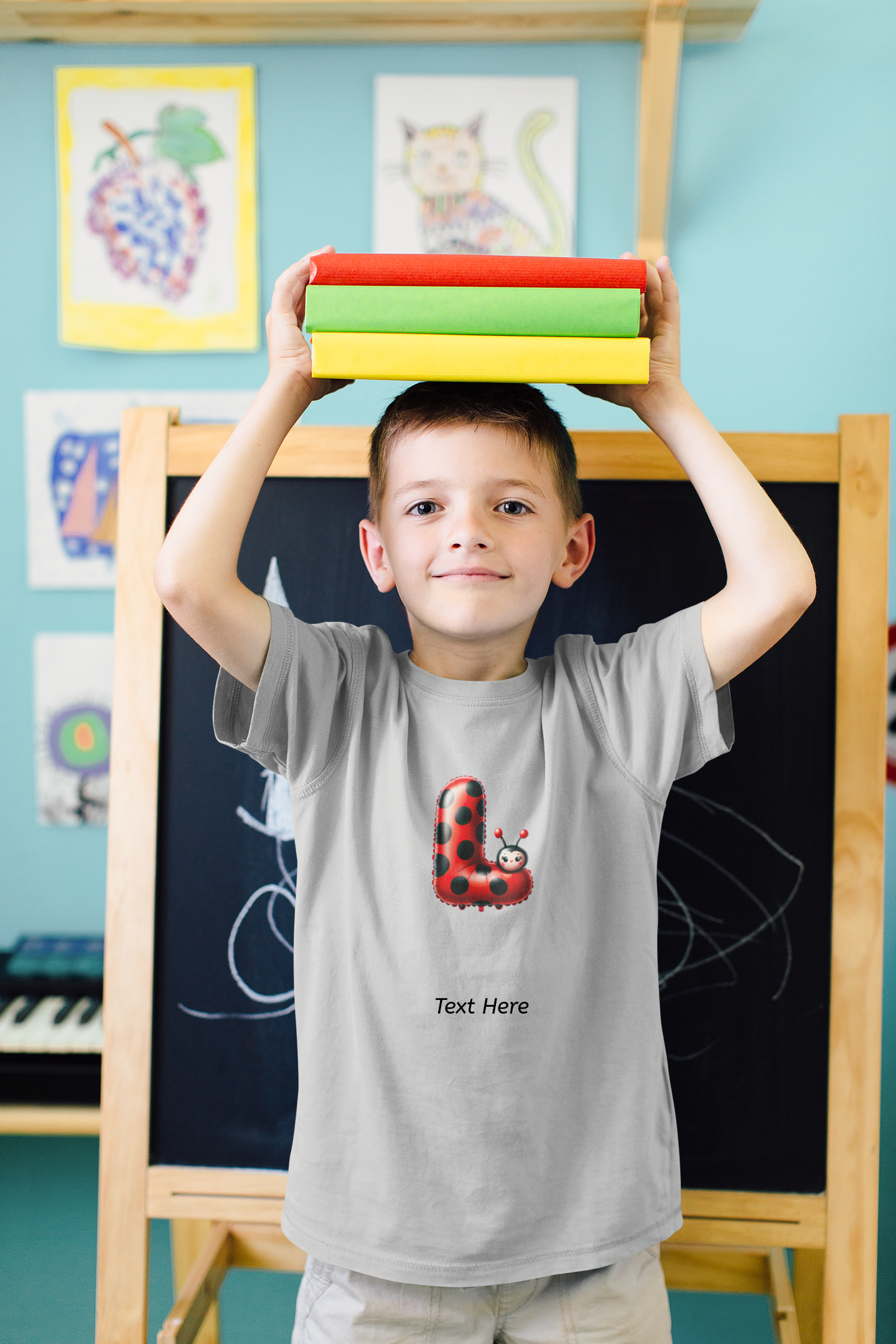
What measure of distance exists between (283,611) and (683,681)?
0.35 m

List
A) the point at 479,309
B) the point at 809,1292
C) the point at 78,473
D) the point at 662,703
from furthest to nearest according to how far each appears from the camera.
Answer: the point at 78,473 → the point at 809,1292 → the point at 662,703 → the point at 479,309

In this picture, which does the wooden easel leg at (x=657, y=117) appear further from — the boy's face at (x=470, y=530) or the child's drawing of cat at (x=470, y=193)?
the boy's face at (x=470, y=530)

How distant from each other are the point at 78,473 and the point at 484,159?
0.75m

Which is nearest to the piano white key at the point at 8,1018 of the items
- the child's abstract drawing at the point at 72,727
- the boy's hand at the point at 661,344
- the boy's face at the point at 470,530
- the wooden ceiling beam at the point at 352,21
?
the child's abstract drawing at the point at 72,727

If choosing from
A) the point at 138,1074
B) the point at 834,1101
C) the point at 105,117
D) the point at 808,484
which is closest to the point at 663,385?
the point at 808,484

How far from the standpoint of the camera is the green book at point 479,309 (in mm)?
675

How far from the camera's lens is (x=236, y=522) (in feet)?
2.43

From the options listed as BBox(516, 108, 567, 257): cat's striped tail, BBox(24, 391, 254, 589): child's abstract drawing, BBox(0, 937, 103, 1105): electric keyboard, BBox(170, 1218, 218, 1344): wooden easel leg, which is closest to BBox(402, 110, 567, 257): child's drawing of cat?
BBox(516, 108, 567, 257): cat's striped tail

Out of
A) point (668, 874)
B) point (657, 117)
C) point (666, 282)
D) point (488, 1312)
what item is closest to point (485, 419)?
point (666, 282)

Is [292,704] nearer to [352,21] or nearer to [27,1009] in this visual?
[27,1009]

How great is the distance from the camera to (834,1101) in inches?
35.1

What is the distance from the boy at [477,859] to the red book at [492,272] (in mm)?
91

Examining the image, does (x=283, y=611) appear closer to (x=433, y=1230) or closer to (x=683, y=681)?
(x=683, y=681)

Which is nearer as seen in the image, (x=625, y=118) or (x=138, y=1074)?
(x=138, y=1074)
